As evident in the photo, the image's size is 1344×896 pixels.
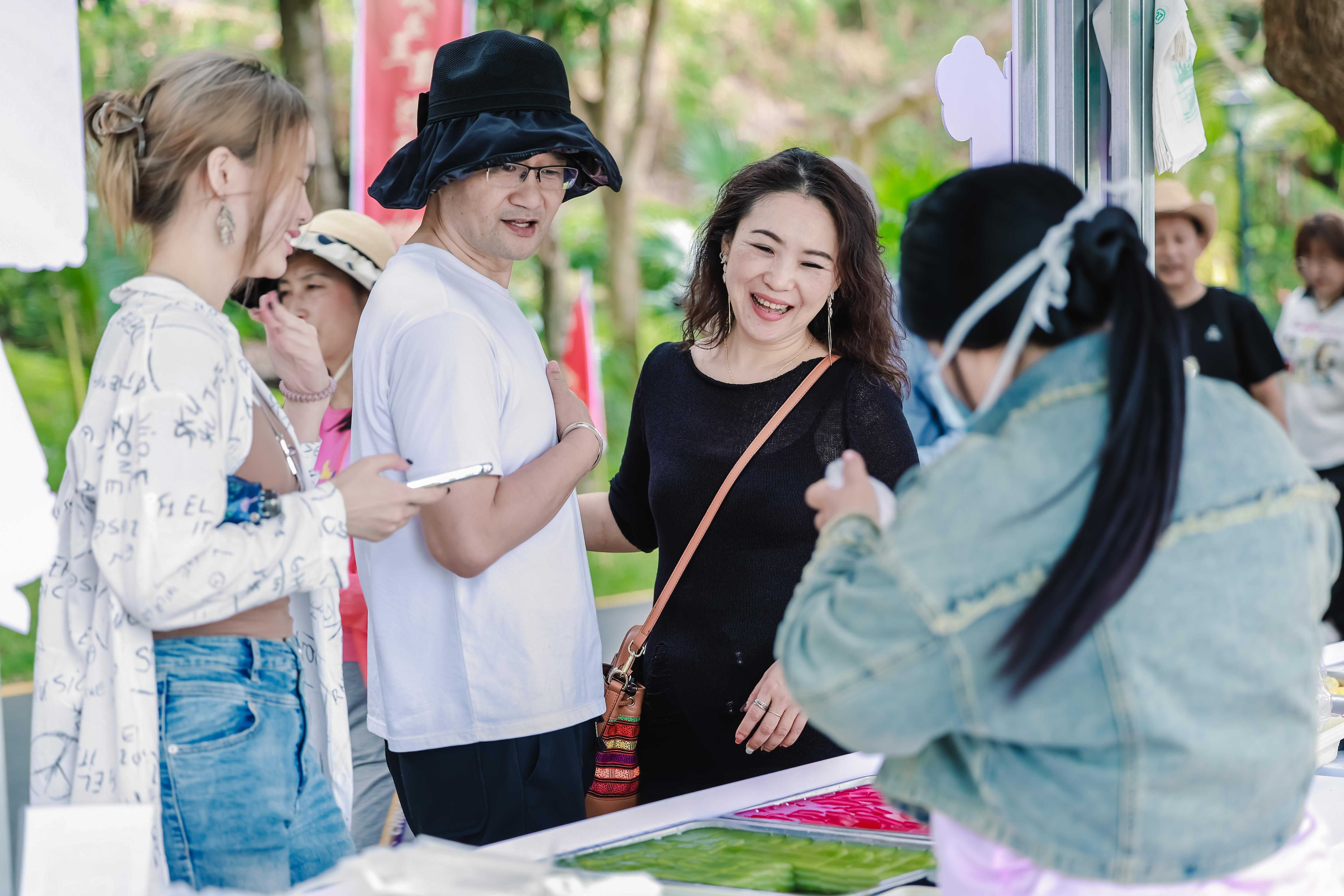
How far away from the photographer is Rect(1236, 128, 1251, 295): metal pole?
9188mm

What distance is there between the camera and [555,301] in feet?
29.4

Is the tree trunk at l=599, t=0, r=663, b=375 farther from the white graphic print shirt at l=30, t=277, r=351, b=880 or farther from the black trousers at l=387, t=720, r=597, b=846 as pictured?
the white graphic print shirt at l=30, t=277, r=351, b=880

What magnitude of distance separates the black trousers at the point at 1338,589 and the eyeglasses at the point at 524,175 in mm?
3753

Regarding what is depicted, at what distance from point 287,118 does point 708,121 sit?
400 inches

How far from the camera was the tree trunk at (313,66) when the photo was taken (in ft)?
19.9

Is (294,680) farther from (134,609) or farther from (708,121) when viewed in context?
(708,121)

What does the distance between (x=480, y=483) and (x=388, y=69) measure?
144 inches

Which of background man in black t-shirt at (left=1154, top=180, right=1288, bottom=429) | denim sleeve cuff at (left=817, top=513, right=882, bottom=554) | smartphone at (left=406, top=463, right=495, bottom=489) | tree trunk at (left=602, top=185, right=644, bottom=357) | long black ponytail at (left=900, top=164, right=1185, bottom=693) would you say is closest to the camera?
long black ponytail at (left=900, top=164, right=1185, bottom=693)

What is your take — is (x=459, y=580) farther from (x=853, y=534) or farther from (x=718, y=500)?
(x=853, y=534)

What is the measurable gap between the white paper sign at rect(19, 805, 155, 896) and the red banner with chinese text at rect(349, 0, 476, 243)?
12.6ft

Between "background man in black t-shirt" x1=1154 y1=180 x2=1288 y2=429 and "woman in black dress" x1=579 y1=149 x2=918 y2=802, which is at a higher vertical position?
"background man in black t-shirt" x1=1154 y1=180 x2=1288 y2=429

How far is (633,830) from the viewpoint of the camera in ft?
4.91

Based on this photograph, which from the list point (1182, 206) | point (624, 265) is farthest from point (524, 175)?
point (624, 265)

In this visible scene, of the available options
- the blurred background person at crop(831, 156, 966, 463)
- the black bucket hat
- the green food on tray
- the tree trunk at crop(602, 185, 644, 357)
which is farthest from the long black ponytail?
the tree trunk at crop(602, 185, 644, 357)
